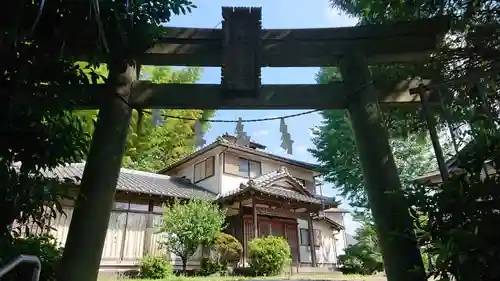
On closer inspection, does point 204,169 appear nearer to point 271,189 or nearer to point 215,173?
point 215,173

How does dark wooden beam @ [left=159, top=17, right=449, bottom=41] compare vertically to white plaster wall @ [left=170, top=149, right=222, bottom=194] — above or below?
below

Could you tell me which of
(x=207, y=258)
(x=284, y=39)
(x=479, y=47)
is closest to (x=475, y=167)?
(x=479, y=47)

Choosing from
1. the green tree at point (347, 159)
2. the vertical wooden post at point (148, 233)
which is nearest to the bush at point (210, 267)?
the vertical wooden post at point (148, 233)

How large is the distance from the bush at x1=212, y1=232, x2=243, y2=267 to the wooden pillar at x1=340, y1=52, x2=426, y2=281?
341 inches

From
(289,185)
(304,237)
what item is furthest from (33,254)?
(304,237)

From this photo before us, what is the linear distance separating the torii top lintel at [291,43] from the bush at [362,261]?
1103cm

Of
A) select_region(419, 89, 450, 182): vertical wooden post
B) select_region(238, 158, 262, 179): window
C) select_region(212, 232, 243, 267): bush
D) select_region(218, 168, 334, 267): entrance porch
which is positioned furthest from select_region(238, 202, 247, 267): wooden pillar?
select_region(419, 89, 450, 182): vertical wooden post

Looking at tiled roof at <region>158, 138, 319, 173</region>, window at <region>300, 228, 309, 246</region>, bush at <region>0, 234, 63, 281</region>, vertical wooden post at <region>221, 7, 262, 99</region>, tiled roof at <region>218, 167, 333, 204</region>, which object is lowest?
bush at <region>0, 234, 63, 281</region>

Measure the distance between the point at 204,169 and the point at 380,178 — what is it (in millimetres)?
13324

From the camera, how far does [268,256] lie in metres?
10.9

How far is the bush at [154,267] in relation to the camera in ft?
32.4

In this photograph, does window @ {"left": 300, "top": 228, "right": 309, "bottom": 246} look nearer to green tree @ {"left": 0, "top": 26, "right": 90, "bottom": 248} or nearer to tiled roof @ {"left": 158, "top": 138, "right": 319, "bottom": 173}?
tiled roof @ {"left": 158, "top": 138, "right": 319, "bottom": 173}

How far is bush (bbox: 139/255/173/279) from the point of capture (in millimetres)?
9875

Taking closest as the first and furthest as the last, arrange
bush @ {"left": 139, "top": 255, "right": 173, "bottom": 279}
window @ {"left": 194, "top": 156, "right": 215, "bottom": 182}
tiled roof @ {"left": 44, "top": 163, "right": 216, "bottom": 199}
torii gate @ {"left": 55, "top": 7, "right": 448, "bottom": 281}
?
torii gate @ {"left": 55, "top": 7, "right": 448, "bottom": 281}
bush @ {"left": 139, "top": 255, "right": 173, "bottom": 279}
tiled roof @ {"left": 44, "top": 163, "right": 216, "bottom": 199}
window @ {"left": 194, "top": 156, "right": 215, "bottom": 182}
